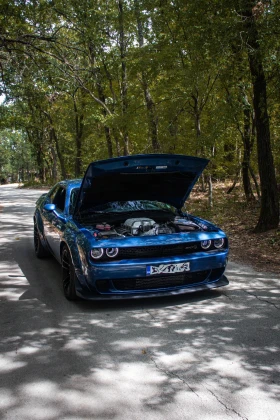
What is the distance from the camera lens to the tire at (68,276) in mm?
4930

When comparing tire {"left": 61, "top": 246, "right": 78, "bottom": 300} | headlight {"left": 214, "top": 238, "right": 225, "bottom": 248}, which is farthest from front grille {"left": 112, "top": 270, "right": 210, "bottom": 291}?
tire {"left": 61, "top": 246, "right": 78, "bottom": 300}

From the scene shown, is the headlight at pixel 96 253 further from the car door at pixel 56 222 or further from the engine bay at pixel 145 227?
the car door at pixel 56 222

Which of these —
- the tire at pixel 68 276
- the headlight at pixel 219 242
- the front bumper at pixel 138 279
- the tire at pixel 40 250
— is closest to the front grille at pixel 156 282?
the front bumper at pixel 138 279

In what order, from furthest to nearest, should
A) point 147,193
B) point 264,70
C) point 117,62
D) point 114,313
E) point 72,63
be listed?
point 117,62
point 72,63
point 264,70
point 147,193
point 114,313

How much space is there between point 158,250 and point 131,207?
1579mm

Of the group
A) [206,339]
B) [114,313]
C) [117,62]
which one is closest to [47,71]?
[117,62]

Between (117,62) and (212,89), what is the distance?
5.84 m

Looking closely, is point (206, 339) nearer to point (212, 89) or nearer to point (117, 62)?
point (212, 89)

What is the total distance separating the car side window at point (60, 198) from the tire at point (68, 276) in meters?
1.17

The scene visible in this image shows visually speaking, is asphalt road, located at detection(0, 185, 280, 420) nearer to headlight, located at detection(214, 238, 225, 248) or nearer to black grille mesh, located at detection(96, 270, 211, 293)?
black grille mesh, located at detection(96, 270, 211, 293)

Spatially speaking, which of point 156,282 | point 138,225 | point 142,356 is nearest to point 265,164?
point 138,225

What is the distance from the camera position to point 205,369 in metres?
3.29

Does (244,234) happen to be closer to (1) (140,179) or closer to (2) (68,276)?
(1) (140,179)

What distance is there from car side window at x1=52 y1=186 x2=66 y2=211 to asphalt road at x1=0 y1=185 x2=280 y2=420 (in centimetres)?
138
